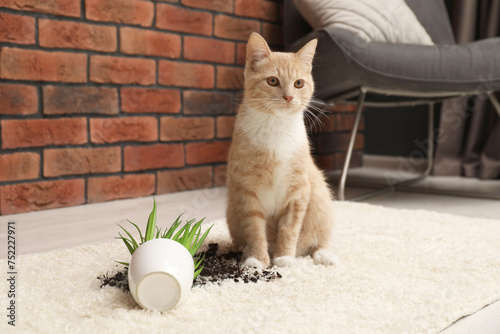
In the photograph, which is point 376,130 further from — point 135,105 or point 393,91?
point 135,105

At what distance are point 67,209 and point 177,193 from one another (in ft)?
1.67

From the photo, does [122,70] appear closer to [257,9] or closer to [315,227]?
[257,9]

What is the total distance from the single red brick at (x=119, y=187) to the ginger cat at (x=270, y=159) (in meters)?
0.87

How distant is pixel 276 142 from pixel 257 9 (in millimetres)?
1468

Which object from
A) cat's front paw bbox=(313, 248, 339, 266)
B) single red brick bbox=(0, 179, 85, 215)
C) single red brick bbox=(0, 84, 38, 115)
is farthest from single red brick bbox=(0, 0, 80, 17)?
cat's front paw bbox=(313, 248, 339, 266)

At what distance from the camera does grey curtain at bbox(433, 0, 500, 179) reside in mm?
2645

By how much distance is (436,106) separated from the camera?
2.99 m

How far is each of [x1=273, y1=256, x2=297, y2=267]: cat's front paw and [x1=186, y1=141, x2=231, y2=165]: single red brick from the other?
3.78ft

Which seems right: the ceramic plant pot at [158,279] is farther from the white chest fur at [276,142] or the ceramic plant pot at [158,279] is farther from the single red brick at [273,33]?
the single red brick at [273,33]

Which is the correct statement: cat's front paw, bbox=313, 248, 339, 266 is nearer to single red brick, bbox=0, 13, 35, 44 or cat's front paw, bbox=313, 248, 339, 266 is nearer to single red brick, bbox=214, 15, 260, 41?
single red brick, bbox=0, 13, 35, 44

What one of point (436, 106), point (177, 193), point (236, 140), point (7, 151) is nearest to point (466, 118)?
point (436, 106)

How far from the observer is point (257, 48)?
1.13 meters

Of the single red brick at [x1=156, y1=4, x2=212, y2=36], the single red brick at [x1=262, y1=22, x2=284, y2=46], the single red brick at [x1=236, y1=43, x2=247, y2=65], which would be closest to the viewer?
the single red brick at [x1=156, y1=4, x2=212, y2=36]

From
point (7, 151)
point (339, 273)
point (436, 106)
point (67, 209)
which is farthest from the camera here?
point (436, 106)
